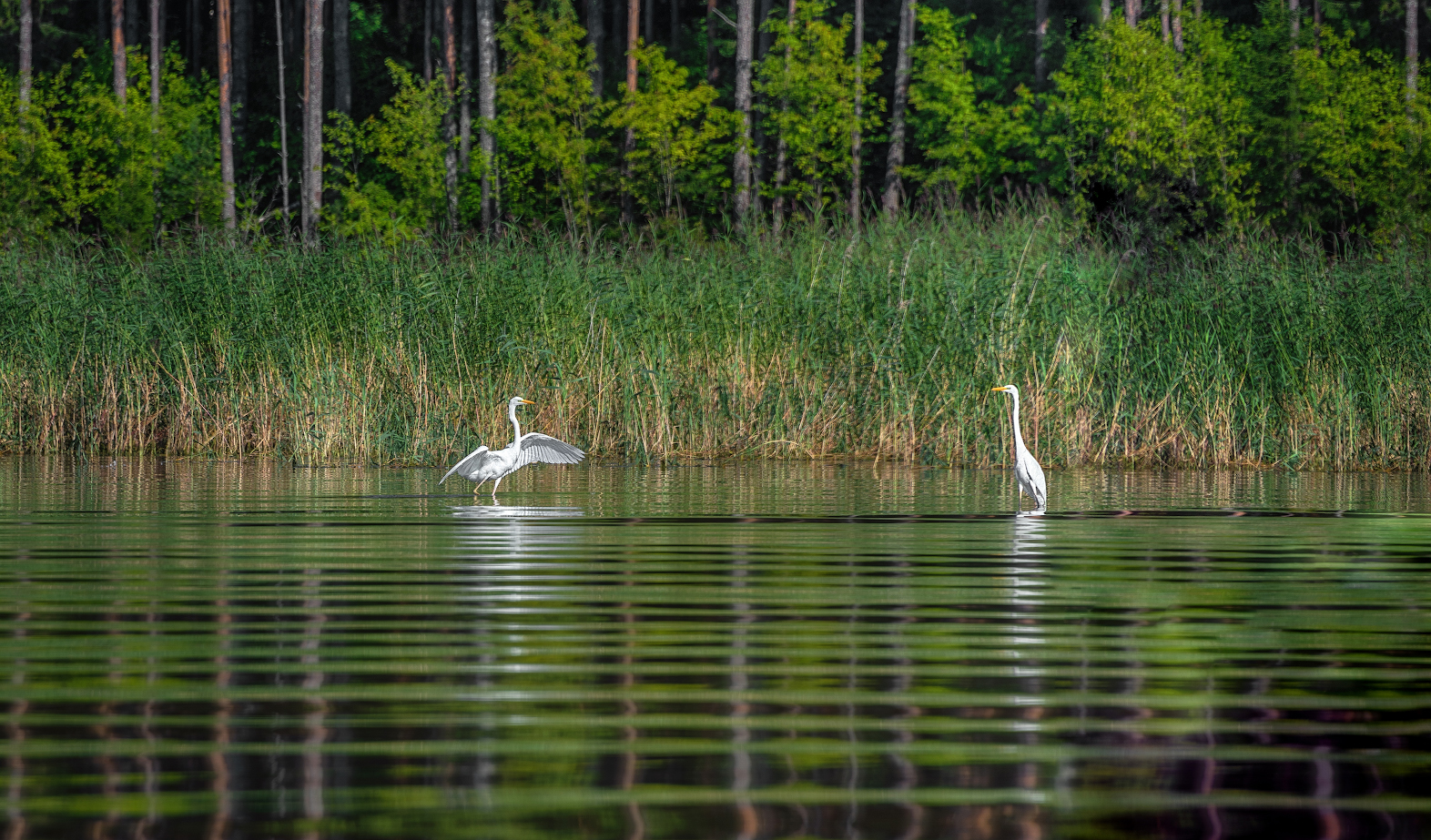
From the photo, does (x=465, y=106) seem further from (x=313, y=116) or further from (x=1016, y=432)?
(x=1016, y=432)

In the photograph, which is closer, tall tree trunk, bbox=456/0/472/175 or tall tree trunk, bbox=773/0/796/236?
tall tree trunk, bbox=773/0/796/236

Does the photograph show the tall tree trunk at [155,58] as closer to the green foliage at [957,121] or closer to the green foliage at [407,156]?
the green foliage at [407,156]

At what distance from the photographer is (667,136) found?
38625 millimetres

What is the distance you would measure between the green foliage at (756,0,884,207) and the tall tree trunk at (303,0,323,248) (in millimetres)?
8954

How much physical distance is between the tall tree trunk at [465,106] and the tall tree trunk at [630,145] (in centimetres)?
376

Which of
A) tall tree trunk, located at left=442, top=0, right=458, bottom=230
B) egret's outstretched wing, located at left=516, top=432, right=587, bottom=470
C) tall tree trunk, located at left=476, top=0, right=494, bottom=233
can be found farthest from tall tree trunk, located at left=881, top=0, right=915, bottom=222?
egret's outstretched wing, located at left=516, top=432, right=587, bottom=470

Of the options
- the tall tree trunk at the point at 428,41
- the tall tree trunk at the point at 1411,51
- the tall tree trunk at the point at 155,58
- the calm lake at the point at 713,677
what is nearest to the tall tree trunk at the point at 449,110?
the tall tree trunk at the point at 428,41

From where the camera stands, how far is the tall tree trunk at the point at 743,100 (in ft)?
115

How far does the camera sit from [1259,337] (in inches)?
618

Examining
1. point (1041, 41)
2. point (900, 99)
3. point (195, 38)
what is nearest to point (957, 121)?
point (900, 99)

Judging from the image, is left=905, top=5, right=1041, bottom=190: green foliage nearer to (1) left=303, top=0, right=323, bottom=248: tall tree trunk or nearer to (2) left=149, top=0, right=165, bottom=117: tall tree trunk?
(1) left=303, top=0, right=323, bottom=248: tall tree trunk

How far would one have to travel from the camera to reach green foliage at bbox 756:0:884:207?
1588 inches

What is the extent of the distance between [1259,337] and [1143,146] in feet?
63.5

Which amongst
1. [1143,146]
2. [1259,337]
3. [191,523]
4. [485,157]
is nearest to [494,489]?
[191,523]
